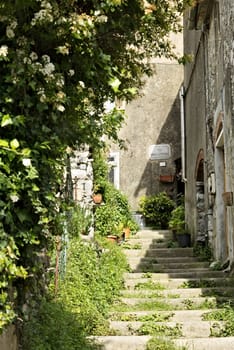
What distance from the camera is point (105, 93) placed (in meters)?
3.16

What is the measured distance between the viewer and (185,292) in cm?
673

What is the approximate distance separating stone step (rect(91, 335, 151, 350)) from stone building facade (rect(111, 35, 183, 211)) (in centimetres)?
905

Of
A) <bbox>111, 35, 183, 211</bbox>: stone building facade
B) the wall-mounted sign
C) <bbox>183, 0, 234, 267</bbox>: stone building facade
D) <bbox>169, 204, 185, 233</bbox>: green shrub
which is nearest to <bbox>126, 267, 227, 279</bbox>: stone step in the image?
<bbox>183, 0, 234, 267</bbox>: stone building facade

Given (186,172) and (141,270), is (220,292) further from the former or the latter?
(186,172)

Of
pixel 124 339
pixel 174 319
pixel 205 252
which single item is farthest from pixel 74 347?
pixel 205 252

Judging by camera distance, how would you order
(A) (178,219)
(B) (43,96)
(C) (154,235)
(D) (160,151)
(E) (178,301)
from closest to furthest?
(B) (43,96)
(E) (178,301)
(C) (154,235)
(A) (178,219)
(D) (160,151)

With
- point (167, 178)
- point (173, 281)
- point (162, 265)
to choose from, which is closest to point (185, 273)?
point (173, 281)

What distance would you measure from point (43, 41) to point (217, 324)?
13.0 ft

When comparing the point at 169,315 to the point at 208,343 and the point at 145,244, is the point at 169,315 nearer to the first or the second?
the point at 208,343

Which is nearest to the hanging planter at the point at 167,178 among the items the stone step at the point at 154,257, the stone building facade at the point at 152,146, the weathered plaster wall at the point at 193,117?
the stone building facade at the point at 152,146

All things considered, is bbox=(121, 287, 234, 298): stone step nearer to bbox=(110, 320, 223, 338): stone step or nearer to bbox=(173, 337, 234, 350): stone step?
bbox=(110, 320, 223, 338): stone step

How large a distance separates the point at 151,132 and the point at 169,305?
893 centimetres

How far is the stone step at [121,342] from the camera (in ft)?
16.6

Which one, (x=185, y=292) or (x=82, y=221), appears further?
(x=82, y=221)
